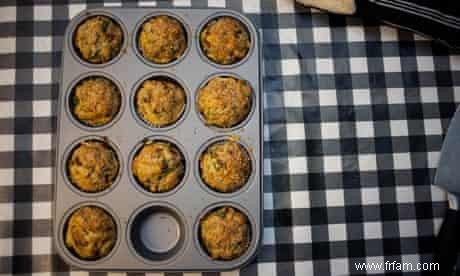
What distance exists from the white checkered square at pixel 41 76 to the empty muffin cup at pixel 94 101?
207 millimetres

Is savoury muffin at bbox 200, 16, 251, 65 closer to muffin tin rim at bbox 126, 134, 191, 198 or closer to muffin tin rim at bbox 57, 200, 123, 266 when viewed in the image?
muffin tin rim at bbox 126, 134, 191, 198

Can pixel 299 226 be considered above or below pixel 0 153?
below

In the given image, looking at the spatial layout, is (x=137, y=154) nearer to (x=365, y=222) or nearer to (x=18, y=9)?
(x=18, y=9)

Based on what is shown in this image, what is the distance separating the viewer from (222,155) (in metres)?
1.58

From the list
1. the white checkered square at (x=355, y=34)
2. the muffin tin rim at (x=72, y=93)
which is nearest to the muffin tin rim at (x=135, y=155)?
the muffin tin rim at (x=72, y=93)

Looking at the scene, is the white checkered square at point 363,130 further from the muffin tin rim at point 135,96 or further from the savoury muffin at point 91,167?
the savoury muffin at point 91,167

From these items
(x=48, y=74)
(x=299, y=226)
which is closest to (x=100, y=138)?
(x=48, y=74)

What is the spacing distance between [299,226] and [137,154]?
2.13 feet

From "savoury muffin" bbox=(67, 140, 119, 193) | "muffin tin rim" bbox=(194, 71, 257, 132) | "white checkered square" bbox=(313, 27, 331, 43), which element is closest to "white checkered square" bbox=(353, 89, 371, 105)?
"white checkered square" bbox=(313, 27, 331, 43)

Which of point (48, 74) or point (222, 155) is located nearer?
point (222, 155)

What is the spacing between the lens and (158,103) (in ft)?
5.23

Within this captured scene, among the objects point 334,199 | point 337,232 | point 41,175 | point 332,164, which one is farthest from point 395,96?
point 41,175

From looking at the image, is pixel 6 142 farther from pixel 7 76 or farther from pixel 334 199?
pixel 334 199

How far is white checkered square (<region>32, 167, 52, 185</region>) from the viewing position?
1.71m
